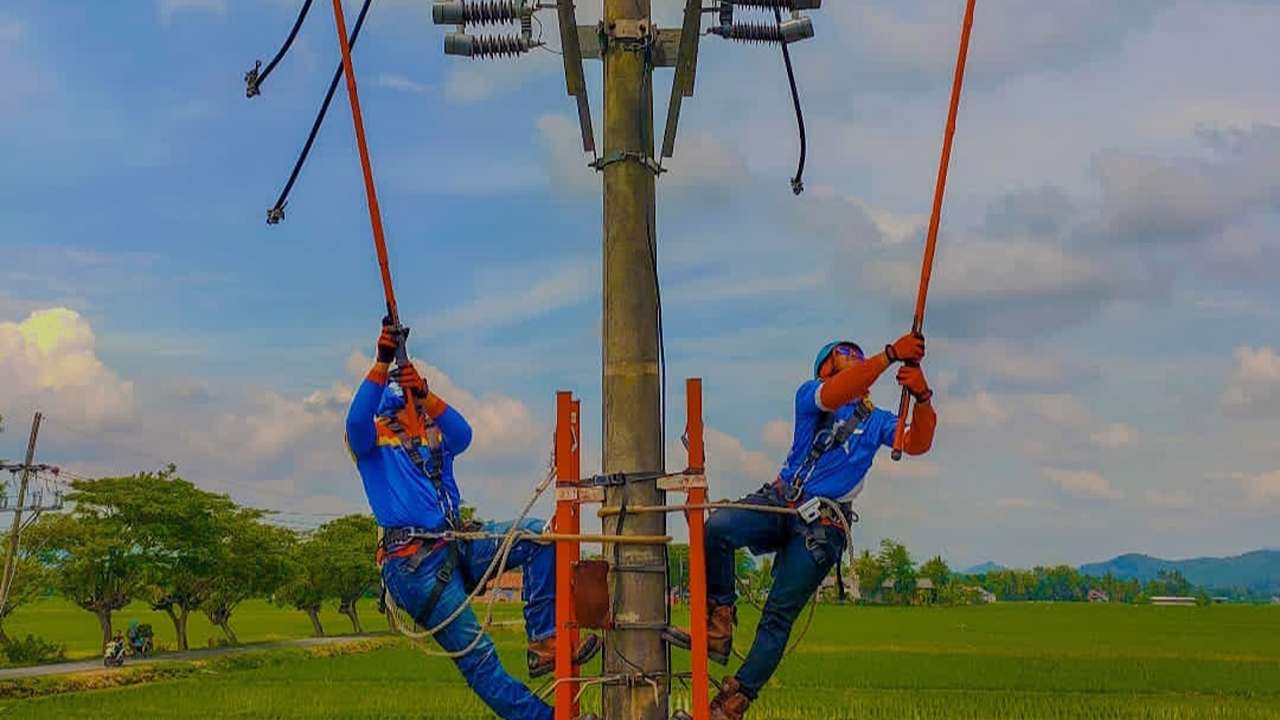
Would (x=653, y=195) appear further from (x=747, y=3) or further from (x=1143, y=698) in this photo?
(x=1143, y=698)

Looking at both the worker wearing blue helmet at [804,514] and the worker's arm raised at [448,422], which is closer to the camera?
the worker wearing blue helmet at [804,514]

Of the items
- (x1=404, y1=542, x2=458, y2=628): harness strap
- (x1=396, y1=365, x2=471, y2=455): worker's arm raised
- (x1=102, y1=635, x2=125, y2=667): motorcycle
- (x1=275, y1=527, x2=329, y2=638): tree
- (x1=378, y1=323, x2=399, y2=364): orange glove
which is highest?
(x1=275, y1=527, x2=329, y2=638): tree

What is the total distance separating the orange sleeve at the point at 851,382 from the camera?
4875 millimetres

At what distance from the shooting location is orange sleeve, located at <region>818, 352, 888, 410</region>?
4875mm

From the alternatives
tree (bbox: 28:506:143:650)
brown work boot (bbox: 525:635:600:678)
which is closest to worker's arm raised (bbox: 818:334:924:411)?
brown work boot (bbox: 525:635:600:678)

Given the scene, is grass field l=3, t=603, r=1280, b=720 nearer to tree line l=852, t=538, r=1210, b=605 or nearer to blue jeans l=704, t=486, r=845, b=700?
blue jeans l=704, t=486, r=845, b=700

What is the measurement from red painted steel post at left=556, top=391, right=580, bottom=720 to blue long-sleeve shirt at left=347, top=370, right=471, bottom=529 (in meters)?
0.83

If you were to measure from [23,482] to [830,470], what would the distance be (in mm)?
29124

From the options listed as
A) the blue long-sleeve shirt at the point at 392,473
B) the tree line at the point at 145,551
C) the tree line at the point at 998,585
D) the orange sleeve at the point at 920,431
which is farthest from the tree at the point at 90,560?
the tree line at the point at 998,585

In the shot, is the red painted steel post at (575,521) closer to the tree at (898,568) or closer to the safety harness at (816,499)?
the safety harness at (816,499)

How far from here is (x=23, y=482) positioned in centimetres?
2952

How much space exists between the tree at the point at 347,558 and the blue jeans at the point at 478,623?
1613 inches

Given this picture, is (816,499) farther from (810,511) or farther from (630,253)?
(630,253)

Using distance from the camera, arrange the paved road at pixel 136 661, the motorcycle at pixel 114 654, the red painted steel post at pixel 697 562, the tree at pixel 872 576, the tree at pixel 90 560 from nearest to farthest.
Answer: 1. the red painted steel post at pixel 697 562
2. the paved road at pixel 136 661
3. the motorcycle at pixel 114 654
4. the tree at pixel 90 560
5. the tree at pixel 872 576
